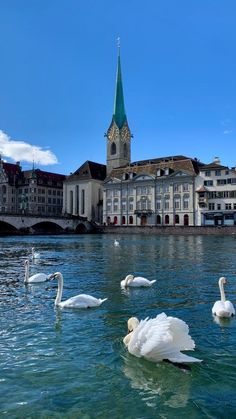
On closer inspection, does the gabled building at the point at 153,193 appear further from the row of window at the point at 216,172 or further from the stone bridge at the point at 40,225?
the stone bridge at the point at 40,225

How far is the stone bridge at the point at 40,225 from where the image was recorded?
9081 centimetres

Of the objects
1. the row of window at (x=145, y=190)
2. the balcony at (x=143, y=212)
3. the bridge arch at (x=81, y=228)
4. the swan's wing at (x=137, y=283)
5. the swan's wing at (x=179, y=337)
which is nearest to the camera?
the swan's wing at (x=179, y=337)

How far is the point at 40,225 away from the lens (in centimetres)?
11150

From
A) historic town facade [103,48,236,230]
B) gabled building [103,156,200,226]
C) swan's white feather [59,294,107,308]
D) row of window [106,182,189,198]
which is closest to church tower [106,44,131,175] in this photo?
gabled building [103,156,200,226]

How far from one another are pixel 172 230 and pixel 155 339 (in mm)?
80180

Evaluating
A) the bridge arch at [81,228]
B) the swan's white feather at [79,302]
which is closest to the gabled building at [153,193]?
the bridge arch at [81,228]

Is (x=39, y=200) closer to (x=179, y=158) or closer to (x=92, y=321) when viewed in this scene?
(x=179, y=158)

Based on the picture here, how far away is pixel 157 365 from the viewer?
6.71m

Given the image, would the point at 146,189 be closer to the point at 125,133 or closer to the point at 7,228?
the point at 125,133

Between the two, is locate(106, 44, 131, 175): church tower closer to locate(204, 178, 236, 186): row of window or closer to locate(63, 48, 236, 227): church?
locate(63, 48, 236, 227): church

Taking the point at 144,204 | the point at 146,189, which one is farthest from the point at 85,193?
the point at 146,189

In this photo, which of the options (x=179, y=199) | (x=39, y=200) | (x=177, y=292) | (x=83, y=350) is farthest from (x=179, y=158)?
(x=83, y=350)

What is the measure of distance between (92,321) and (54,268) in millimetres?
12472

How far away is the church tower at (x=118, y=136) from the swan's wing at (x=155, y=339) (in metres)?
124
